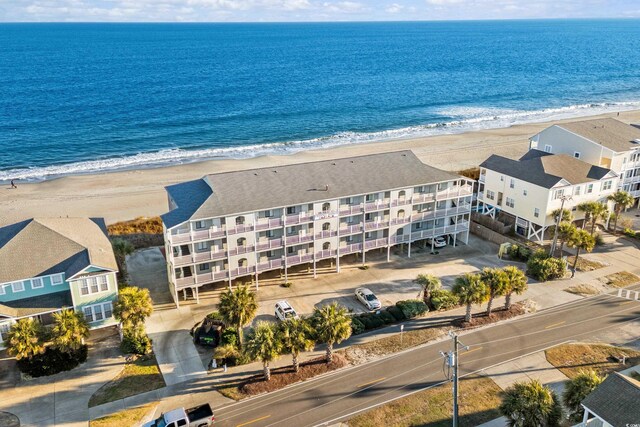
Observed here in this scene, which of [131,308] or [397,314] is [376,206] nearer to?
[397,314]

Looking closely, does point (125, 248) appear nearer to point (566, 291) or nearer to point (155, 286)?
point (155, 286)

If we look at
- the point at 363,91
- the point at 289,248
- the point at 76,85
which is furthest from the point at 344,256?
the point at 76,85

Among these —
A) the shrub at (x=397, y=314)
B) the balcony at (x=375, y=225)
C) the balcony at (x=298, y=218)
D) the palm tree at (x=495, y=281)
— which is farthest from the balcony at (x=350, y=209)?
the palm tree at (x=495, y=281)

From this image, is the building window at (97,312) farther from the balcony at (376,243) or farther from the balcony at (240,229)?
the balcony at (376,243)

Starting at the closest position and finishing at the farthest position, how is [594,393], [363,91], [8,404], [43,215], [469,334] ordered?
[594,393]
[8,404]
[469,334]
[43,215]
[363,91]

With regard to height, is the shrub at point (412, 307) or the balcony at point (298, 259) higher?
the balcony at point (298, 259)

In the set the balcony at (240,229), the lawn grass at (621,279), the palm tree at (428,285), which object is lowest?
the lawn grass at (621,279)
